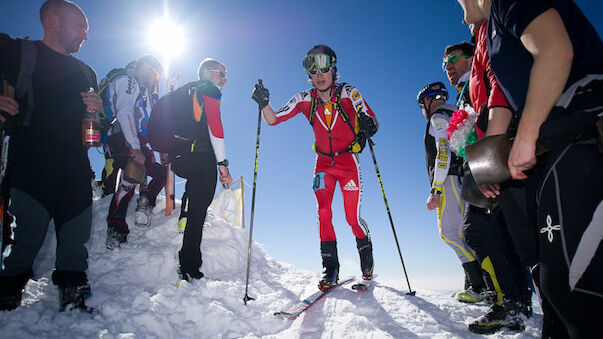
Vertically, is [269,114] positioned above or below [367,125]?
above

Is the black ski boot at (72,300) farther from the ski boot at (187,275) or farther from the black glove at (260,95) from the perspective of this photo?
the black glove at (260,95)

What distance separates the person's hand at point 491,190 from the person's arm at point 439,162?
201 centimetres

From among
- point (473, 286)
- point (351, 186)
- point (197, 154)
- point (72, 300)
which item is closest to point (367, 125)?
point (351, 186)

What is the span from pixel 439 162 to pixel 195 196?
3.65 m

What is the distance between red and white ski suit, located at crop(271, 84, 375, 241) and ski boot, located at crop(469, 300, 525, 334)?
84.3 inches

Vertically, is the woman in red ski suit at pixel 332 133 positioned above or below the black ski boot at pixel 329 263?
above

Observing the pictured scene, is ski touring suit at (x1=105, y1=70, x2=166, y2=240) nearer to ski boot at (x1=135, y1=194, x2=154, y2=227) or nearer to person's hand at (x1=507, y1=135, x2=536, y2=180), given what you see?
ski boot at (x1=135, y1=194, x2=154, y2=227)

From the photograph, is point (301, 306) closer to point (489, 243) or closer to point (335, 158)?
point (489, 243)

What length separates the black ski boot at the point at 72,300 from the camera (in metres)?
2.72

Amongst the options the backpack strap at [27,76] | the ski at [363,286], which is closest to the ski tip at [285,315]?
the ski at [363,286]

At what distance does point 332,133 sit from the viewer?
496 centimetres

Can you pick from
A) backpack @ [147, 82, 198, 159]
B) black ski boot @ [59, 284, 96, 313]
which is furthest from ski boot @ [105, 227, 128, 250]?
black ski boot @ [59, 284, 96, 313]

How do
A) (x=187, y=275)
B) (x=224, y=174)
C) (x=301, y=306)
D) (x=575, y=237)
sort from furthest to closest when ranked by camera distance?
(x=224, y=174)
(x=187, y=275)
(x=301, y=306)
(x=575, y=237)

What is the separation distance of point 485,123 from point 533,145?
120cm
